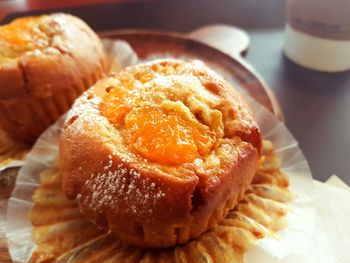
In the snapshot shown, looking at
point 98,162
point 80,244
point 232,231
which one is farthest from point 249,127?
point 80,244

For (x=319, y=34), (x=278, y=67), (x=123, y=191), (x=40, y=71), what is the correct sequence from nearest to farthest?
1. (x=123, y=191)
2. (x=40, y=71)
3. (x=319, y=34)
4. (x=278, y=67)

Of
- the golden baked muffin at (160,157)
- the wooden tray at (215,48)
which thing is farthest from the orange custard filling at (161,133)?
the wooden tray at (215,48)

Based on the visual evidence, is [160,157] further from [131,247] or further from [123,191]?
[131,247]

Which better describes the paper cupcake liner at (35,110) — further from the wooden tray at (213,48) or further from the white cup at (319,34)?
the white cup at (319,34)

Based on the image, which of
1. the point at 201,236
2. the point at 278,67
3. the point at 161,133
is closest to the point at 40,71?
the point at 161,133

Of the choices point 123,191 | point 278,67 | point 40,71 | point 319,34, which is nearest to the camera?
point 123,191

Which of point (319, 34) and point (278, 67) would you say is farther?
point (278, 67)
